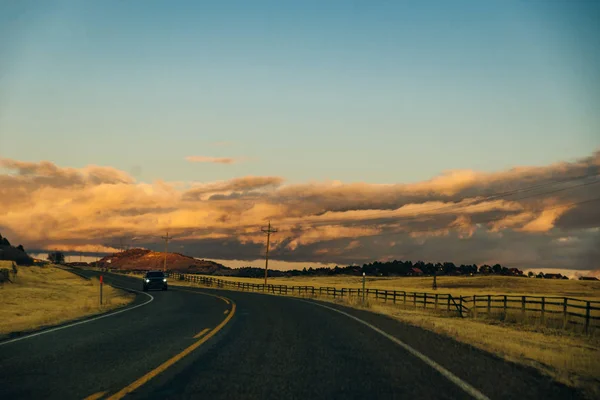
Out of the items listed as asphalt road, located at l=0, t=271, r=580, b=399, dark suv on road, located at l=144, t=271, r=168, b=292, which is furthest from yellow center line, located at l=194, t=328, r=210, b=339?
dark suv on road, located at l=144, t=271, r=168, b=292

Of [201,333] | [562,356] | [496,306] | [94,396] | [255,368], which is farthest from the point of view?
[496,306]

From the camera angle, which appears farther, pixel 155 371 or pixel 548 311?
pixel 548 311

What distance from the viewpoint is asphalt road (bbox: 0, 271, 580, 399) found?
6.85m

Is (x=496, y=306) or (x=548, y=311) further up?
(x=548, y=311)

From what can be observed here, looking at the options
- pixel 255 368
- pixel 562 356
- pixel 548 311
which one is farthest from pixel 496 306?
pixel 255 368

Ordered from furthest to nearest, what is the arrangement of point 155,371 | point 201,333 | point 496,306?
point 496,306 → point 201,333 → point 155,371

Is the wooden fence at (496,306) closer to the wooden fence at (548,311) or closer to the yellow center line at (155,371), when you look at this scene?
the wooden fence at (548,311)

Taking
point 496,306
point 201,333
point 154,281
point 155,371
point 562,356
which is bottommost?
point 154,281

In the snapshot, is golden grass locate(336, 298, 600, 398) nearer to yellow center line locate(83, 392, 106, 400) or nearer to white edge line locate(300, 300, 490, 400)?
white edge line locate(300, 300, 490, 400)

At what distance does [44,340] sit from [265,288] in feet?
215

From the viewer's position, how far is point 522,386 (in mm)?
7477

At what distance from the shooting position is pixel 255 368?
28.2ft

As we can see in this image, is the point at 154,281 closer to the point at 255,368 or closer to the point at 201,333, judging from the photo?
the point at 201,333

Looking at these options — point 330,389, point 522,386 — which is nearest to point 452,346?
point 522,386
